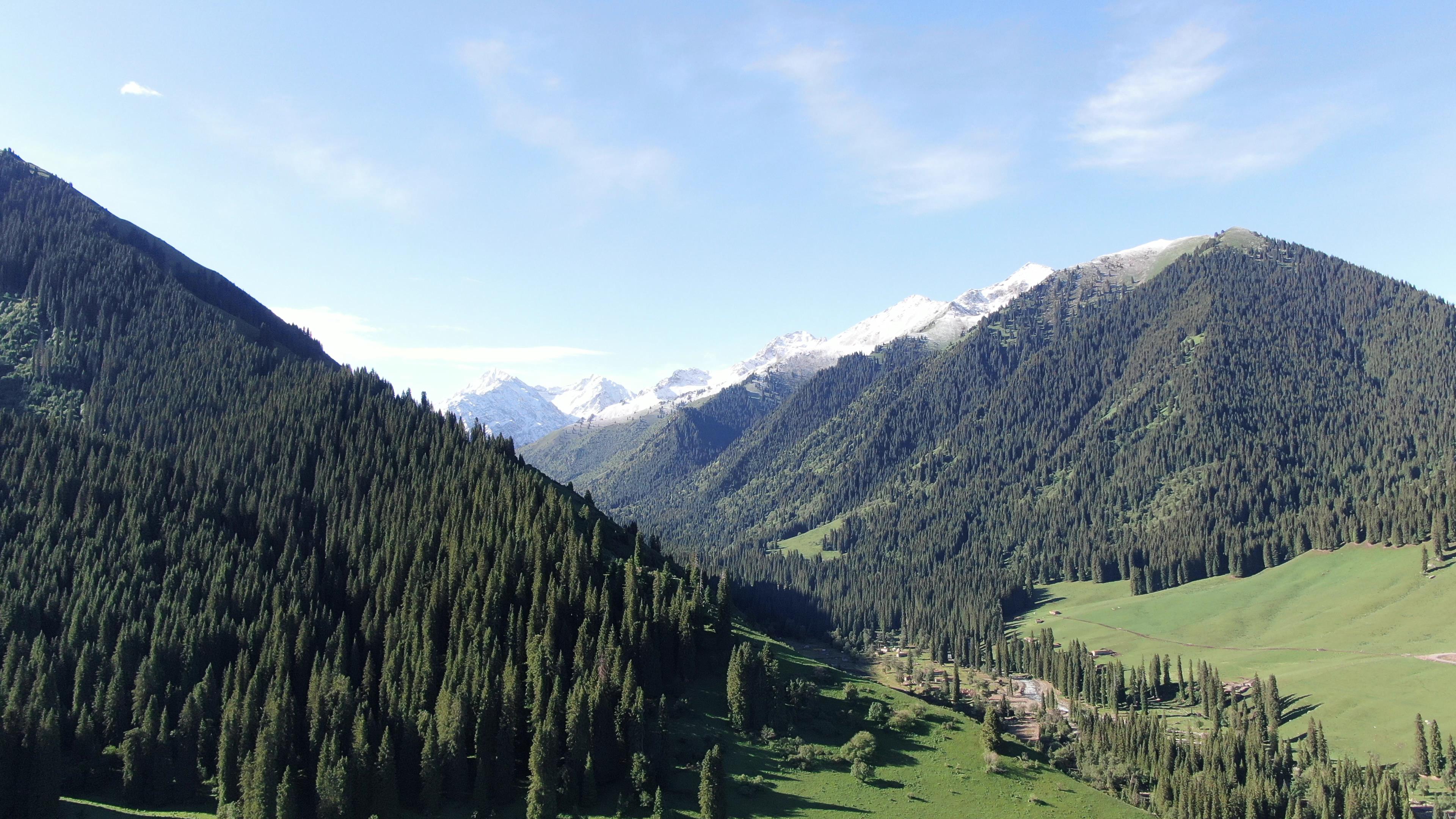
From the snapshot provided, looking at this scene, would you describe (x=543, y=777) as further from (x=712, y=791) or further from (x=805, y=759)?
(x=805, y=759)

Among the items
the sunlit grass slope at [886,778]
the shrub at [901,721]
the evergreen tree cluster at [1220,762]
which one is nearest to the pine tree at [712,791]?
the sunlit grass slope at [886,778]

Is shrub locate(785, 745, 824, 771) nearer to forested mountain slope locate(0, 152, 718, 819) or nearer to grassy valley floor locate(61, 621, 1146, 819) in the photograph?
grassy valley floor locate(61, 621, 1146, 819)

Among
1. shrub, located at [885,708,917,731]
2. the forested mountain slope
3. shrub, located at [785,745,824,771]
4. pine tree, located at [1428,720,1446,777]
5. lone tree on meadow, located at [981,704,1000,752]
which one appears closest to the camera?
the forested mountain slope

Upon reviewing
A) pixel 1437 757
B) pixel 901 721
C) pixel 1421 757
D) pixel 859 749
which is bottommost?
pixel 1421 757

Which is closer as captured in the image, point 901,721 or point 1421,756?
point 901,721

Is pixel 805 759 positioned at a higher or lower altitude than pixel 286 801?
higher

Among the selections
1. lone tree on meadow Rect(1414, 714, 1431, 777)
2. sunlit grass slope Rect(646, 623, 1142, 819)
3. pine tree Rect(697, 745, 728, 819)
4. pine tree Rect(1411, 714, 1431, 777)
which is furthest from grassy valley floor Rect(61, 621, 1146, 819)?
lone tree on meadow Rect(1414, 714, 1431, 777)

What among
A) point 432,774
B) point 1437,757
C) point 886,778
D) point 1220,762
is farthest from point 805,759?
point 1437,757
